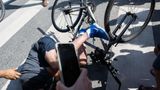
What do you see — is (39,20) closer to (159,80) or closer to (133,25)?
(133,25)

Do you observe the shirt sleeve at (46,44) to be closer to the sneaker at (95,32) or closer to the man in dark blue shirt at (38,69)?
the man in dark blue shirt at (38,69)

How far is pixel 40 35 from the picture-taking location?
698 cm

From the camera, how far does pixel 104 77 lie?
16.9 feet

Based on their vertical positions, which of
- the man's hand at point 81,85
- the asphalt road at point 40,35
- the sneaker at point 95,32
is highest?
the man's hand at point 81,85

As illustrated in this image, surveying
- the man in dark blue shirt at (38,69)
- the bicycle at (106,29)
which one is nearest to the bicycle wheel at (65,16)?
the bicycle at (106,29)

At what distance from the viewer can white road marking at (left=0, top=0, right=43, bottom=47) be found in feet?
23.5

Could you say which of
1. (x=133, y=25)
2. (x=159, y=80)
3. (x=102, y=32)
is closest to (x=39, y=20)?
(x=133, y=25)

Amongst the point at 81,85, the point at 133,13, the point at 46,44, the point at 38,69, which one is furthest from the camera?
the point at 133,13

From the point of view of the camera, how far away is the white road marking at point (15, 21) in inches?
281

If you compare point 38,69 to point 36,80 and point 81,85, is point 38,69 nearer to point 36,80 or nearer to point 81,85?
point 36,80

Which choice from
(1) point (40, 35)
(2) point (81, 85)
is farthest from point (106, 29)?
(2) point (81, 85)

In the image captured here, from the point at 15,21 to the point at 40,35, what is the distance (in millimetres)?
1161

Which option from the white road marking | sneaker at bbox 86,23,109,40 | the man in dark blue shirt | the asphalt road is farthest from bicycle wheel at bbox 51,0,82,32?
the man in dark blue shirt

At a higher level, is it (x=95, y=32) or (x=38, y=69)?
(x=95, y=32)
